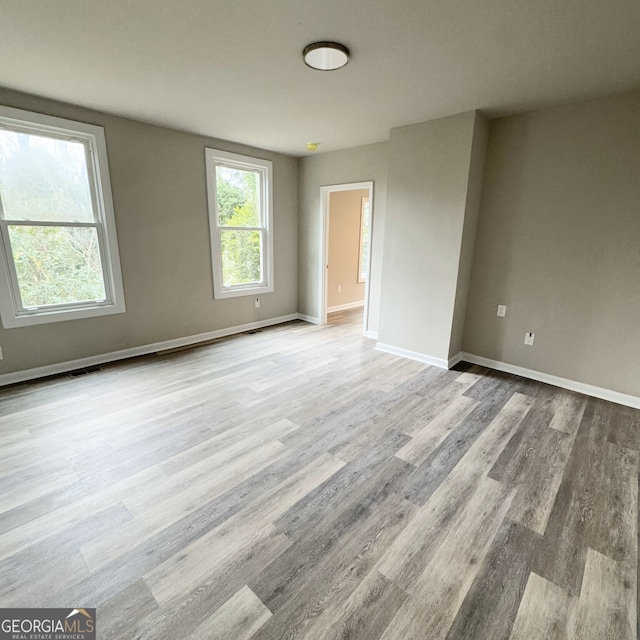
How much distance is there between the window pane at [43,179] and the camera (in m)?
2.85

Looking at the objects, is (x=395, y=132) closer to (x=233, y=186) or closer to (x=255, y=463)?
(x=233, y=186)

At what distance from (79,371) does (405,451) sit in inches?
129

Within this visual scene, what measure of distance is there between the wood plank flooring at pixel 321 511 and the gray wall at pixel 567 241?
50 centimetres

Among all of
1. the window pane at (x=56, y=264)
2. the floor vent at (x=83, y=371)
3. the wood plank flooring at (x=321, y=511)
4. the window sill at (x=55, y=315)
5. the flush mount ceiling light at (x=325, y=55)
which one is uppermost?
the flush mount ceiling light at (x=325, y=55)

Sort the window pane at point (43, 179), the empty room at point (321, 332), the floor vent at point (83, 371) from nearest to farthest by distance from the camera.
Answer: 1. the empty room at point (321, 332)
2. the window pane at point (43, 179)
3. the floor vent at point (83, 371)

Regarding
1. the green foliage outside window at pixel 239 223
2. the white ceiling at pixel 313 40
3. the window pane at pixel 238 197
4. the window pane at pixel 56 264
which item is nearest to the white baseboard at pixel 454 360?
the white ceiling at pixel 313 40

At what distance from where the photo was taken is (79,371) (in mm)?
3381

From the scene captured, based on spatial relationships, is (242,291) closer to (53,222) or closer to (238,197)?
(238,197)

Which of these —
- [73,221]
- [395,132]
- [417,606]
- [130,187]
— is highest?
[395,132]

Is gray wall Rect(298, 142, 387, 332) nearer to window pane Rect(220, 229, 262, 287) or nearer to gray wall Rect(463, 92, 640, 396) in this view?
window pane Rect(220, 229, 262, 287)

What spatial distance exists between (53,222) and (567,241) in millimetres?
4742

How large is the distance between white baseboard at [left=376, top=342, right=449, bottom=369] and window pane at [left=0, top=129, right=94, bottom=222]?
3.46 meters

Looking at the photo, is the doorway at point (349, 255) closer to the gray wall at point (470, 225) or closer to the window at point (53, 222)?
the gray wall at point (470, 225)

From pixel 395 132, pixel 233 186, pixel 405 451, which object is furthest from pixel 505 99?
pixel 233 186
